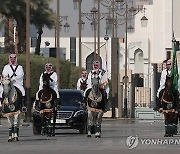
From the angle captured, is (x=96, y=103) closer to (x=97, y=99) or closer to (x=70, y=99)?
(x=97, y=99)

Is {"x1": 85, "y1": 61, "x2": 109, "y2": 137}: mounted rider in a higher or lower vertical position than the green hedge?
lower

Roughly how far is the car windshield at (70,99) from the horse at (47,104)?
3369mm

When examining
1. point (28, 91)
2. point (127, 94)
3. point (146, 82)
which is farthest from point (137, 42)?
point (28, 91)

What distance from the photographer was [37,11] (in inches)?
2650

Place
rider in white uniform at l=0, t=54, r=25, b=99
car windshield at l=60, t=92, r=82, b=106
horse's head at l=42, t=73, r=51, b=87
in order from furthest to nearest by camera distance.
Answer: car windshield at l=60, t=92, r=82, b=106 < horse's head at l=42, t=73, r=51, b=87 < rider in white uniform at l=0, t=54, r=25, b=99

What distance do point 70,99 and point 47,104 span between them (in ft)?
14.2

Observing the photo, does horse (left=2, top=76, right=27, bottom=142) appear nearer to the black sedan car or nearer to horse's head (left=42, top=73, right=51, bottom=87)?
horse's head (left=42, top=73, right=51, bottom=87)

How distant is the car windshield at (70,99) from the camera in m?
32.4

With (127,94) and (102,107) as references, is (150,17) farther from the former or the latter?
(102,107)

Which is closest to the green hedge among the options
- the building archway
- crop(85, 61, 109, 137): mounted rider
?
the building archway

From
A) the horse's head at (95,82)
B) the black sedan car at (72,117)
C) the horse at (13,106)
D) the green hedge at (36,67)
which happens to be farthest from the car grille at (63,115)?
the green hedge at (36,67)

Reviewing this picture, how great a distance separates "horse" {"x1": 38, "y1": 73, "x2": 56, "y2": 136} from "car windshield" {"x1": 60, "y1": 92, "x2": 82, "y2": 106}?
3.37 meters

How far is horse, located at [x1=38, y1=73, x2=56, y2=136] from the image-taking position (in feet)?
91.8

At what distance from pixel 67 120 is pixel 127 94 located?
3586 centimetres
